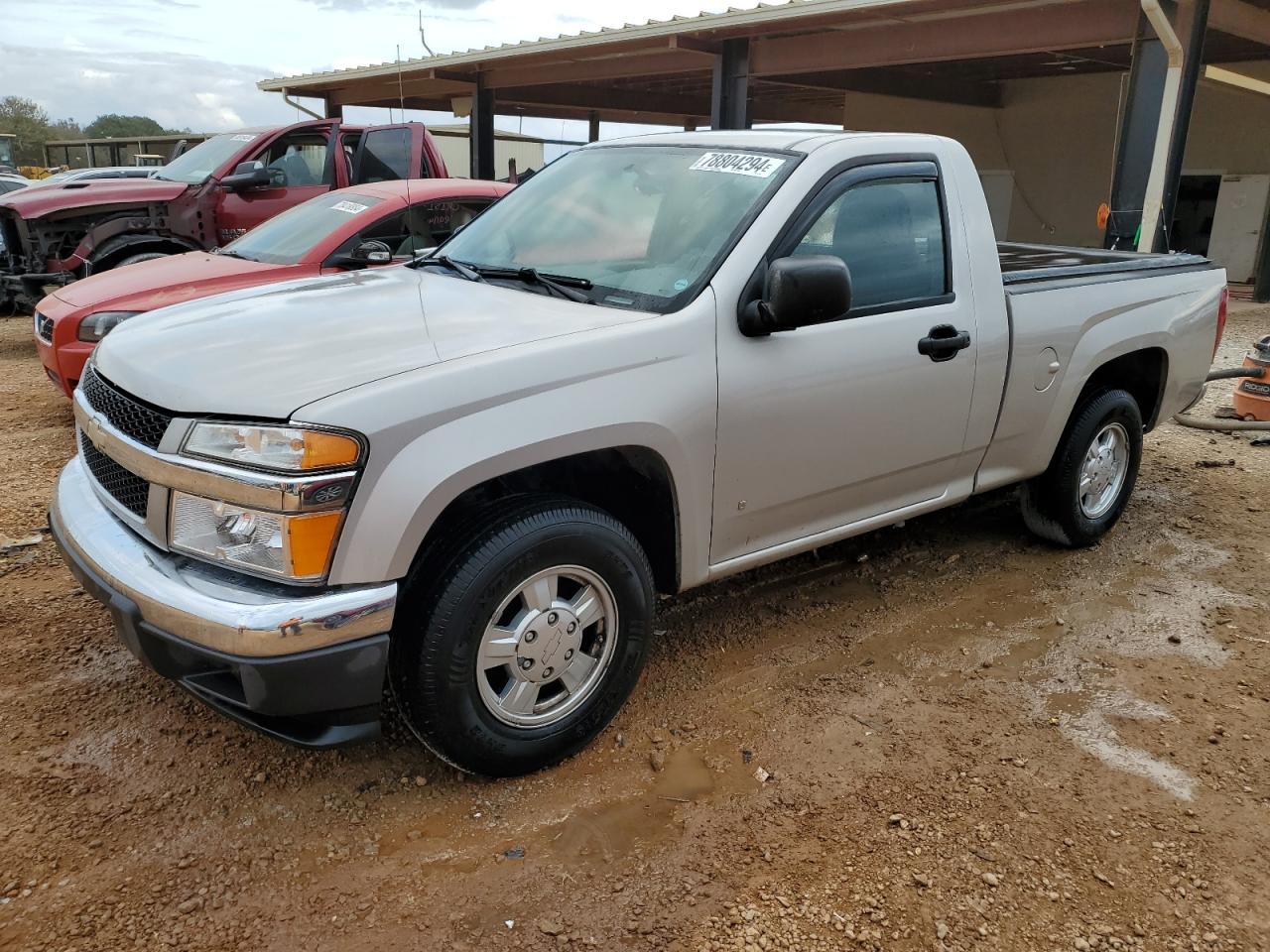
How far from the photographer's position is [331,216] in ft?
21.7

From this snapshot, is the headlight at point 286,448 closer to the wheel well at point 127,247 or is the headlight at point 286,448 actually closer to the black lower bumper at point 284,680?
the black lower bumper at point 284,680

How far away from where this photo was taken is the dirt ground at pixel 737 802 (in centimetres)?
238

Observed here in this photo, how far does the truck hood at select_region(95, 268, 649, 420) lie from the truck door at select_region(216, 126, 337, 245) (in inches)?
222

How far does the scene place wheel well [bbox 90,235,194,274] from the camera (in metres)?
7.95

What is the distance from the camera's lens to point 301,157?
29.2ft

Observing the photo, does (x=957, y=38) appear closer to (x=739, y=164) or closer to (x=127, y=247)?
(x=127, y=247)

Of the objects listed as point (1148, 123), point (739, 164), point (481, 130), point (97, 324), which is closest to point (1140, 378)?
point (739, 164)

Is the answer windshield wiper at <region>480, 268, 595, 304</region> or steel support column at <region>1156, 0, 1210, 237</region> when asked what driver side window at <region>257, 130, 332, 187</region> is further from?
steel support column at <region>1156, 0, 1210, 237</region>

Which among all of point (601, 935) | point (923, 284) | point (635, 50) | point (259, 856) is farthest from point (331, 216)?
point (635, 50)

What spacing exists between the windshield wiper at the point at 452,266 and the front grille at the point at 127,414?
4.11 ft

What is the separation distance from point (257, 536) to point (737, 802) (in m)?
1.55

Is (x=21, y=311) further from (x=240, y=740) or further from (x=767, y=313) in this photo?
(x=767, y=313)

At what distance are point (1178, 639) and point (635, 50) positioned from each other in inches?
466

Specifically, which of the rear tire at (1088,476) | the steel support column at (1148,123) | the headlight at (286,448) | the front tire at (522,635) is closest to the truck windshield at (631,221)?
the front tire at (522,635)
